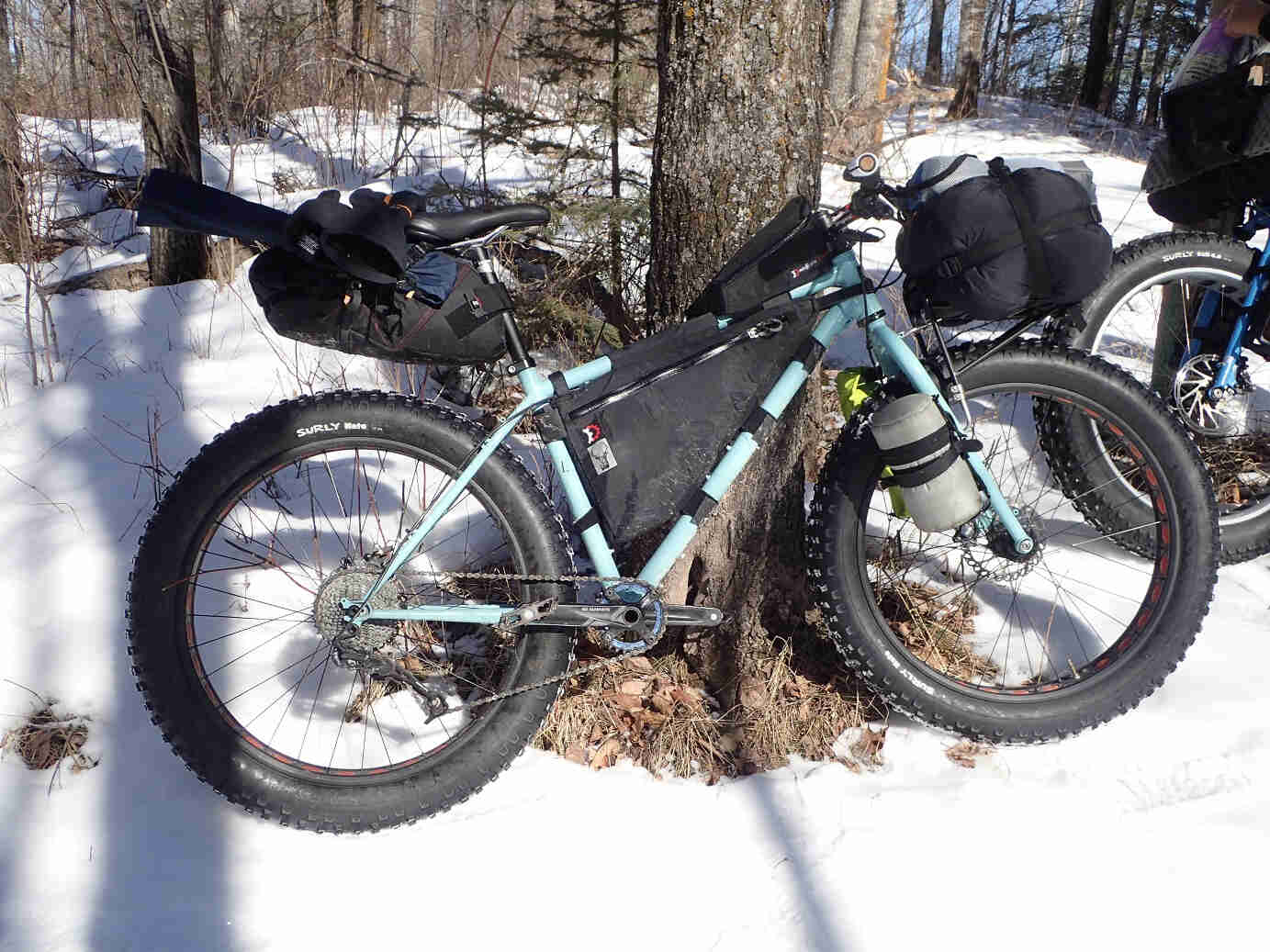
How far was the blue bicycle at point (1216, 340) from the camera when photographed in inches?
114

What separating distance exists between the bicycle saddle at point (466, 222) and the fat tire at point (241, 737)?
0.41 m

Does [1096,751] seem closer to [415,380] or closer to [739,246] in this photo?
[739,246]

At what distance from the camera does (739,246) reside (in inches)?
90.6

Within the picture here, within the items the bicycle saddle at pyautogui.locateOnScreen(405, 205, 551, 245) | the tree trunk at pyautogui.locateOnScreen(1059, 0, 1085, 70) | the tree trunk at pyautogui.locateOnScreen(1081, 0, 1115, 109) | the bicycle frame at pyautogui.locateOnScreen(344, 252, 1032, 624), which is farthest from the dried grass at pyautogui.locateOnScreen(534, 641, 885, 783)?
the tree trunk at pyautogui.locateOnScreen(1059, 0, 1085, 70)

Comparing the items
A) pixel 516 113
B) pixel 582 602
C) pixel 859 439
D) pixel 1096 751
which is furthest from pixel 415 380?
pixel 1096 751

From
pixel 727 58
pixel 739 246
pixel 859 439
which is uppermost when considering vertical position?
pixel 727 58

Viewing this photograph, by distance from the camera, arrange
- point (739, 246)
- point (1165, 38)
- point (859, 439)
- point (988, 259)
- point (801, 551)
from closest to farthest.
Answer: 1. point (988, 259)
2. point (859, 439)
3. point (739, 246)
4. point (801, 551)
5. point (1165, 38)

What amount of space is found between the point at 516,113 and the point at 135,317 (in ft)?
7.35

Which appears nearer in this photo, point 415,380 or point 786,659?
point 786,659

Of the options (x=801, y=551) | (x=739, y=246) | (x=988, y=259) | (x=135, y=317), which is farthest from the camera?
(x=135, y=317)

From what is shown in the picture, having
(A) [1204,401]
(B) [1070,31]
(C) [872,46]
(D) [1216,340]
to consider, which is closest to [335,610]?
(A) [1204,401]

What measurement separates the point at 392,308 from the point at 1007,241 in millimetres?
1379

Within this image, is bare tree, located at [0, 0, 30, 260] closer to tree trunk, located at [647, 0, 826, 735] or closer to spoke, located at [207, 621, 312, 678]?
spoke, located at [207, 621, 312, 678]

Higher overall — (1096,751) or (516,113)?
(516,113)
